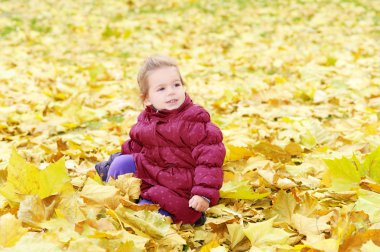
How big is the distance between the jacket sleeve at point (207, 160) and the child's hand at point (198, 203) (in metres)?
0.02

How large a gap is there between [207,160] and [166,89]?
41 centimetres

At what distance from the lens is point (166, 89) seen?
241 cm

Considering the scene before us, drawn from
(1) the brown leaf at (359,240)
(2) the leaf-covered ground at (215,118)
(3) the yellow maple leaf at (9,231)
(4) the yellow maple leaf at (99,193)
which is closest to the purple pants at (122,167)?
(2) the leaf-covered ground at (215,118)

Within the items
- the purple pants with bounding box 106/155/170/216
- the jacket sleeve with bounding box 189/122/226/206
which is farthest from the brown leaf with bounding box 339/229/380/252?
the purple pants with bounding box 106/155/170/216

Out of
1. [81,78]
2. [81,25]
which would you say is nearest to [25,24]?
[81,25]

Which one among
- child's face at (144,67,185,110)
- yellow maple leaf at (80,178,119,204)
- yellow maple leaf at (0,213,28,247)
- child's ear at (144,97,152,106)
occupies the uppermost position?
child's face at (144,67,185,110)

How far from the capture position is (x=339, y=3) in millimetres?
10445

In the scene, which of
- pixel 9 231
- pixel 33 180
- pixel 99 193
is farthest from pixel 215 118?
pixel 9 231

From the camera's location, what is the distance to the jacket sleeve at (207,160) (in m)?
2.21

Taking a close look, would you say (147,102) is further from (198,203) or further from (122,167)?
(198,203)

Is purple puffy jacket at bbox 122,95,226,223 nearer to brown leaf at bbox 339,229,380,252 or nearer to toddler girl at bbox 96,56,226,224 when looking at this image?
toddler girl at bbox 96,56,226,224

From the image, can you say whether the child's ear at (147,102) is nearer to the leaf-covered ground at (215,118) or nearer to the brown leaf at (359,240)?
the leaf-covered ground at (215,118)

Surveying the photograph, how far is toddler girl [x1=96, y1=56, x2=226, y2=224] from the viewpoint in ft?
7.37

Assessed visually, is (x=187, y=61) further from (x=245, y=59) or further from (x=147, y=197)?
(x=147, y=197)
